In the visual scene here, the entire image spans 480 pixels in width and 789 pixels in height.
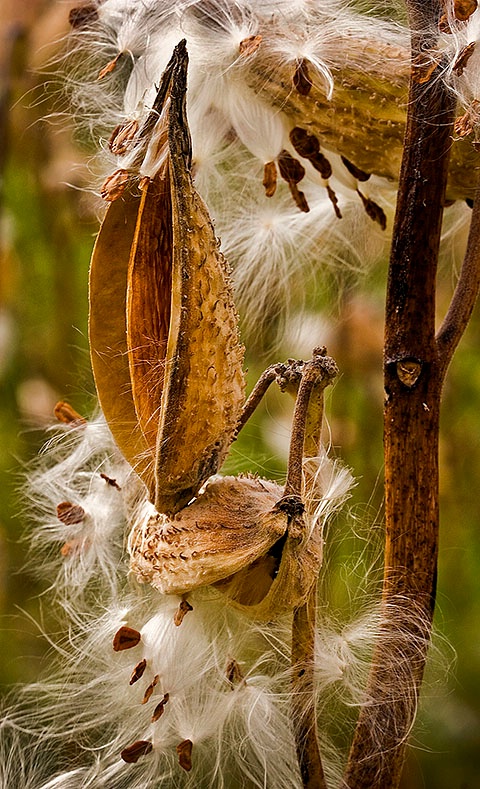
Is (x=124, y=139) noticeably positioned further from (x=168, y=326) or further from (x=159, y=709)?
(x=159, y=709)

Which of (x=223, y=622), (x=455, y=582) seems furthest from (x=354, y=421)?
(x=223, y=622)

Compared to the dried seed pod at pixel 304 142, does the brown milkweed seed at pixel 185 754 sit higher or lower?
lower

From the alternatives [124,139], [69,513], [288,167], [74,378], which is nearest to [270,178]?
[288,167]

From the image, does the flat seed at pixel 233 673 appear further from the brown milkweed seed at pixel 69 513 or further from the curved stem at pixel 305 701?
the brown milkweed seed at pixel 69 513

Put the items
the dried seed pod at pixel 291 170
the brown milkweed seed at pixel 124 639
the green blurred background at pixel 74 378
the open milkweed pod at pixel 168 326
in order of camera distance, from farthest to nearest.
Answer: the green blurred background at pixel 74 378
the dried seed pod at pixel 291 170
the brown milkweed seed at pixel 124 639
the open milkweed pod at pixel 168 326

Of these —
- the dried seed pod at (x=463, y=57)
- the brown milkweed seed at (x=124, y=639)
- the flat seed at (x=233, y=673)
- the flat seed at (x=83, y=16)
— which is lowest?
the flat seed at (x=233, y=673)

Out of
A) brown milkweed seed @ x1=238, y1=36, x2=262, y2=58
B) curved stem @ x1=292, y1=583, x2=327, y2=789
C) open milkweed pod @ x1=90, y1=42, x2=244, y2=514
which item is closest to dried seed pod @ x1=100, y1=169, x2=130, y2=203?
open milkweed pod @ x1=90, y1=42, x2=244, y2=514

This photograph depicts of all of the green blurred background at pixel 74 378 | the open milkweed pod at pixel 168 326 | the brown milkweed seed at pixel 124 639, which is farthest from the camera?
the green blurred background at pixel 74 378

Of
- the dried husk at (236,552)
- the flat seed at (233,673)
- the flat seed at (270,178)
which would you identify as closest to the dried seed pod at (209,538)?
the dried husk at (236,552)
